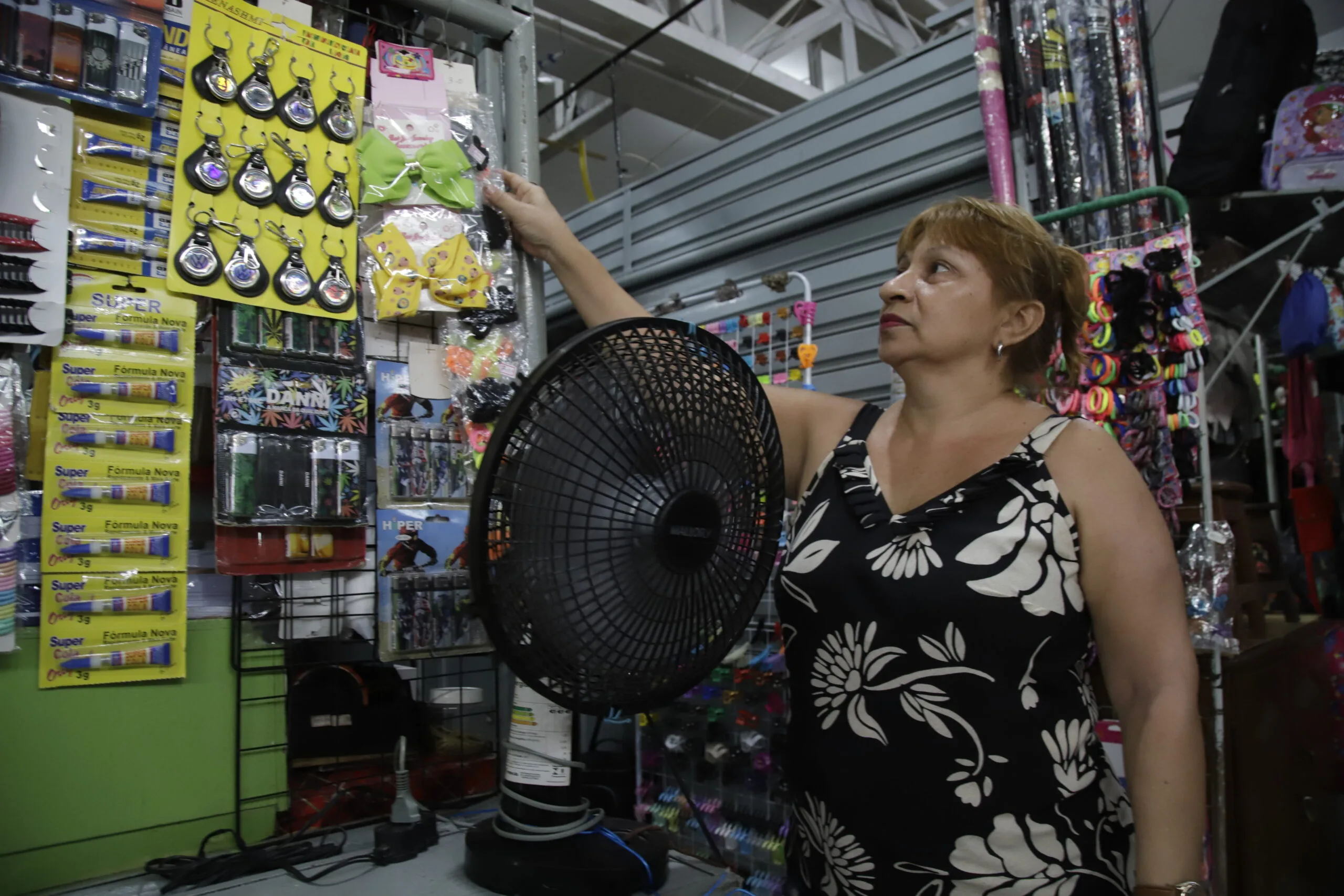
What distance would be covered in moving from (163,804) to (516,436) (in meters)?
0.75

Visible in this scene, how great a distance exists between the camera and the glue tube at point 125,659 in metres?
0.96

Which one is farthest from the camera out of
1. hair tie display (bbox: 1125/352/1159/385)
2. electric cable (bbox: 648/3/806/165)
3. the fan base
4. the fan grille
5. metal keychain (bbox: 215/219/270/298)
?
electric cable (bbox: 648/3/806/165)

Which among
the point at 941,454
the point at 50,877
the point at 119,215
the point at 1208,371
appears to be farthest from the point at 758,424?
the point at 1208,371

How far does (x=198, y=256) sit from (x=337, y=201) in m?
0.21

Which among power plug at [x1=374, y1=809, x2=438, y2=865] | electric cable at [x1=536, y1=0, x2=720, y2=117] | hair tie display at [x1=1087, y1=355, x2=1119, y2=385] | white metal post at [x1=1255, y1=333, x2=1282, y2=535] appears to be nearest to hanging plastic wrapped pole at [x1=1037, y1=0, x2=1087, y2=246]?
hair tie display at [x1=1087, y1=355, x2=1119, y2=385]

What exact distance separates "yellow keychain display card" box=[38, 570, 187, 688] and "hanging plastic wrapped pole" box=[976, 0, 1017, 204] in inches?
83.6

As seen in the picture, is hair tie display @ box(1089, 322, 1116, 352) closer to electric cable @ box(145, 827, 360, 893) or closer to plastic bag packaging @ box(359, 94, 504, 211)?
plastic bag packaging @ box(359, 94, 504, 211)

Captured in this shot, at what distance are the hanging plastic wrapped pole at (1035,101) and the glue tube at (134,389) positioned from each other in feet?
6.67

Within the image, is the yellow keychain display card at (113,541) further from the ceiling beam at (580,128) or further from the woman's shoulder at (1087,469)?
the ceiling beam at (580,128)

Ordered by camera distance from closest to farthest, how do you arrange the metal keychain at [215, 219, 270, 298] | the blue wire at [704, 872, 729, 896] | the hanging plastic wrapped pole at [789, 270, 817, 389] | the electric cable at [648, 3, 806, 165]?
the blue wire at [704, 872, 729, 896], the metal keychain at [215, 219, 270, 298], the hanging plastic wrapped pole at [789, 270, 817, 389], the electric cable at [648, 3, 806, 165]

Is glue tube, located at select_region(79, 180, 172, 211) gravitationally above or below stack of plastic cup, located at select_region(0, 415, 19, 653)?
above

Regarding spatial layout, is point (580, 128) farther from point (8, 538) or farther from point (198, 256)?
point (8, 538)

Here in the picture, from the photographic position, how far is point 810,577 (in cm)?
105

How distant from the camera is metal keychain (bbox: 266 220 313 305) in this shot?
111 cm
